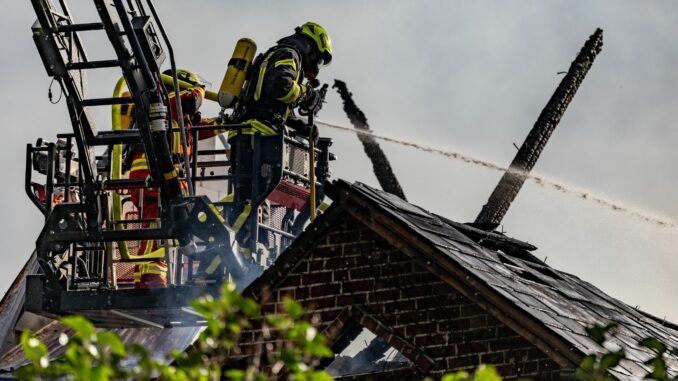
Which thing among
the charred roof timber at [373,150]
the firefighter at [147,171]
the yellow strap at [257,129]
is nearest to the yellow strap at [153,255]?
the firefighter at [147,171]

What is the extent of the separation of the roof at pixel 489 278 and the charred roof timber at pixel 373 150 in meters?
7.84

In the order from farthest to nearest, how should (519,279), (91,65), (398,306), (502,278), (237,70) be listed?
(237,70) → (91,65) → (519,279) → (502,278) → (398,306)

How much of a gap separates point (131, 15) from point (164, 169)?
1330 mm

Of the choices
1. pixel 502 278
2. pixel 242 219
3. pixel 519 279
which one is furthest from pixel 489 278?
pixel 242 219

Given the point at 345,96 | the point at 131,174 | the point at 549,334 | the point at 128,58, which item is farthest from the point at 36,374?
the point at 345,96

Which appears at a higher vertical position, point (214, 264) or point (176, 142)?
point (176, 142)

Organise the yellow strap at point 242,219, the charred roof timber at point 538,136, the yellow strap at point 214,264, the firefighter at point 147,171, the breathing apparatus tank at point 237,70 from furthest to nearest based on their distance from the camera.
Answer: the charred roof timber at point 538,136
the breathing apparatus tank at point 237,70
the firefighter at point 147,171
the yellow strap at point 242,219
the yellow strap at point 214,264

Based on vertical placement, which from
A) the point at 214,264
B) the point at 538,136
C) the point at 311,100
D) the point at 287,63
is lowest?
the point at 214,264

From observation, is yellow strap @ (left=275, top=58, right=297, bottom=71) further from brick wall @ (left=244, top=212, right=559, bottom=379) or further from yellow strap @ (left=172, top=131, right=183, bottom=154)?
brick wall @ (left=244, top=212, right=559, bottom=379)

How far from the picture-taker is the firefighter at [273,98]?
563 inches

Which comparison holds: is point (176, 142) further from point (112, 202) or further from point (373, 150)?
point (373, 150)

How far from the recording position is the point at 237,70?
49.5ft

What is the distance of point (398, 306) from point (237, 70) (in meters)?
4.66

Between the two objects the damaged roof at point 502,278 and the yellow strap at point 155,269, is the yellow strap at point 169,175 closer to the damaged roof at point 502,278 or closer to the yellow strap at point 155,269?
the yellow strap at point 155,269
